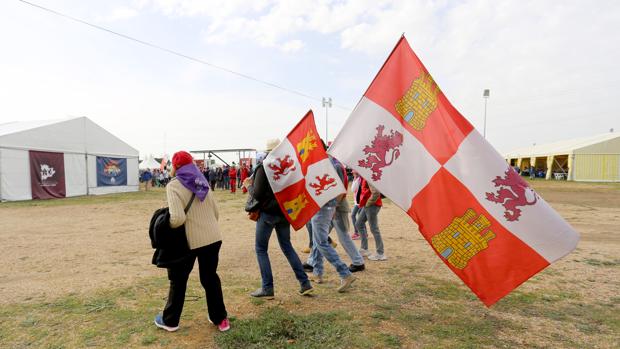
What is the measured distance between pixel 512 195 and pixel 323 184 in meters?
1.92

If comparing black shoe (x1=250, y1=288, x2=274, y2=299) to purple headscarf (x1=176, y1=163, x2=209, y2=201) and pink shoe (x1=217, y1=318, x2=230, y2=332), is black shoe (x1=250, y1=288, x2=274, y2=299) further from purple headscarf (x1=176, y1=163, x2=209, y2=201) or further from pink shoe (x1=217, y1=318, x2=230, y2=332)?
purple headscarf (x1=176, y1=163, x2=209, y2=201)

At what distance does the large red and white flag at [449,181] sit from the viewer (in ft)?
9.06

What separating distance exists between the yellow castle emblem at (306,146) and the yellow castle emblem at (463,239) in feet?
5.66

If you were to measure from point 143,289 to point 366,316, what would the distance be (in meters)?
2.87

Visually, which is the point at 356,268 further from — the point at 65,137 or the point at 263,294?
the point at 65,137

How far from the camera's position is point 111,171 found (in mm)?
21688

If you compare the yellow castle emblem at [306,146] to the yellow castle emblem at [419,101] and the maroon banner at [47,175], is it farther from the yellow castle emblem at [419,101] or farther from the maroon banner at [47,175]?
the maroon banner at [47,175]

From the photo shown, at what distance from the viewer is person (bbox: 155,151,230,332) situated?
9.88 feet

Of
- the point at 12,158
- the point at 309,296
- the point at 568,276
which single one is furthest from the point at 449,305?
the point at 12,158

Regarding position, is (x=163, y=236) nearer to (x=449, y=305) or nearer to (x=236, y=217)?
(x=449, y=305)

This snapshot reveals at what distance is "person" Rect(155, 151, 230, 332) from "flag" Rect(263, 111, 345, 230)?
796 millimetres

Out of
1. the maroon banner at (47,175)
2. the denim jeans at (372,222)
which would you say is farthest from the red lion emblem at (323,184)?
the maroon banner at (47,175)

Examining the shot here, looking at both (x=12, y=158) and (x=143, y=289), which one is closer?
(x=143, y=289)

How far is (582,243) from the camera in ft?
22.7
